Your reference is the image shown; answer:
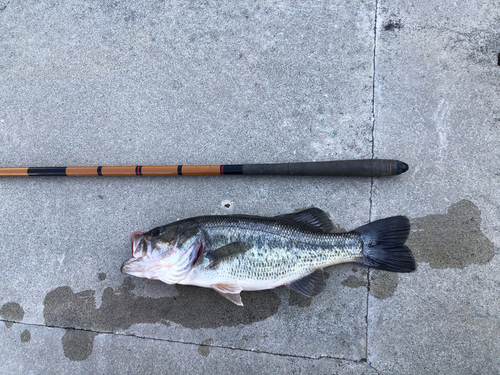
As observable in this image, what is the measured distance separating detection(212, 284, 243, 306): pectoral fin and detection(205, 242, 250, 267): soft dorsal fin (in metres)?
0.21

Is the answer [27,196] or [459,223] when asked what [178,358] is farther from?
[459,223]

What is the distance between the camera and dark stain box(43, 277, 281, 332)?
2781 millimetres

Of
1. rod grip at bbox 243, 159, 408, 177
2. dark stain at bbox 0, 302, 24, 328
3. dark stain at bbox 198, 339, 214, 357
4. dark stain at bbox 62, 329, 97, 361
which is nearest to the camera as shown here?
rod grip at bbox 243, 159, 408, 177

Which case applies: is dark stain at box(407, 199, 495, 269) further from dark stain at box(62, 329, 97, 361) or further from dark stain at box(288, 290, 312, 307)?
dark stain at box(62, 329, 97, 361)

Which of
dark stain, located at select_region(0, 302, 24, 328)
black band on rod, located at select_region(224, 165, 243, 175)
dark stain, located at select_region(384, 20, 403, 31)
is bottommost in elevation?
dark stain, located at select_region(0, 302, 24, 328)

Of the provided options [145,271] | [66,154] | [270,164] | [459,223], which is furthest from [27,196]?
[459,223]

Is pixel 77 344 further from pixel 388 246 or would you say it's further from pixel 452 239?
pixel 452 239

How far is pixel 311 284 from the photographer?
2553 millimetres

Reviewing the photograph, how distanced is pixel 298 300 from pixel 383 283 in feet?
2.42

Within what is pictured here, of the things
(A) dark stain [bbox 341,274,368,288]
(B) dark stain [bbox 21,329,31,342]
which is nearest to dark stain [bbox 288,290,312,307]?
(A) dark stain [bbox 341,274,368,288]

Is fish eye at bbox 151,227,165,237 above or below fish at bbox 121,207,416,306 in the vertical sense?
above

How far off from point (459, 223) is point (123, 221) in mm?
3032

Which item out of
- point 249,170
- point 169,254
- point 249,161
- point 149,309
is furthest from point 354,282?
point 149,309

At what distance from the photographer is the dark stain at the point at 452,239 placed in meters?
2.68
